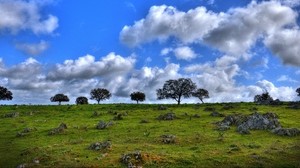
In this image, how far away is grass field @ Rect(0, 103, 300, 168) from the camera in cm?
4609

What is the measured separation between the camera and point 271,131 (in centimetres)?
6231

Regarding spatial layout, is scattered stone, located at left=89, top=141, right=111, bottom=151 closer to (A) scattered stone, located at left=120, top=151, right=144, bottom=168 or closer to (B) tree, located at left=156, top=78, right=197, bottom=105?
(A) scattered stone, located at left=120, top=151, right=144, bottom=168

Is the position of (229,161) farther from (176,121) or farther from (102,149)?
(176,121)

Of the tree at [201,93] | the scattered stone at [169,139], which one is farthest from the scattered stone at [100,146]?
the tree at [201,93]

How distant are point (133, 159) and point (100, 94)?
10134 cm

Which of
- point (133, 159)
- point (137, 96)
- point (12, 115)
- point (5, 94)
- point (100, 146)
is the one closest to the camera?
point (133, 159)

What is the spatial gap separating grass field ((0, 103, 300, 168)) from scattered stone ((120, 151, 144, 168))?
0.48 meters

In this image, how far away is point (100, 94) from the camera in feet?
477

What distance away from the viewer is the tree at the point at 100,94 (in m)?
145

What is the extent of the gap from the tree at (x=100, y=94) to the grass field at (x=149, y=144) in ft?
202

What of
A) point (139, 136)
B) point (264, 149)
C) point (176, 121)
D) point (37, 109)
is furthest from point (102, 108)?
point (264, 149)

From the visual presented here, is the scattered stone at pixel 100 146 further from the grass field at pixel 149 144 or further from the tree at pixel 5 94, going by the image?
the tree at pixel 5 94

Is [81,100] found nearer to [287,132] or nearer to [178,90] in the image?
[178,90]

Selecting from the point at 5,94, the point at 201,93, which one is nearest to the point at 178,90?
the point at 201,93
